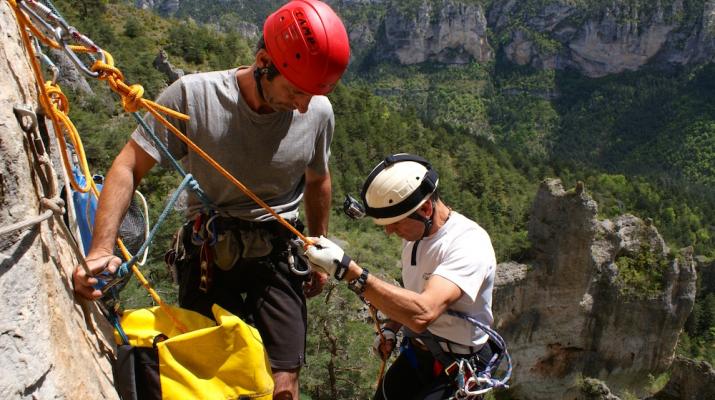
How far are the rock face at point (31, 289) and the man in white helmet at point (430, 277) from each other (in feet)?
3.30

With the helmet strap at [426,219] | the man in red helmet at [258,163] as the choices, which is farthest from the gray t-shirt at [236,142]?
the helmet strap at [426,219]

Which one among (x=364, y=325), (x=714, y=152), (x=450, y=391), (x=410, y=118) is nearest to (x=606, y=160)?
(x=714, y=152)

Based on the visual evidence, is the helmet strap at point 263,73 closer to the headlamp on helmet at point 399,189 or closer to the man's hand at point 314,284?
the headlamp on helmet at point 399,189

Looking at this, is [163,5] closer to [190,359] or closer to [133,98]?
[133,98]

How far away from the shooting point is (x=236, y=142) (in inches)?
102

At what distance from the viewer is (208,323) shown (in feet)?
7.46

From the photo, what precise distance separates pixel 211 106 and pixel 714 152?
101443 mm

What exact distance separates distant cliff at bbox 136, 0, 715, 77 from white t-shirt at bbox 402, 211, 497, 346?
134716 mm

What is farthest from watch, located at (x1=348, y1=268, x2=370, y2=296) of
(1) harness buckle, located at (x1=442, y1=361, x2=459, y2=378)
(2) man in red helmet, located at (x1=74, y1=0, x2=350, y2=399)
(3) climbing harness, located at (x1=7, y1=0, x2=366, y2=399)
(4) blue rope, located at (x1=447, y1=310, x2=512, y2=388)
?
(1) harness buckle, located at (x1=442, y1=361, x2=459, y2=378)

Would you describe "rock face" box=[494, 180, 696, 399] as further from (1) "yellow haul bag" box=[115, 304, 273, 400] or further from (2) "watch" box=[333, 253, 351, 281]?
(1) "yellow haul bag" box=[115, 304, 273, 400]

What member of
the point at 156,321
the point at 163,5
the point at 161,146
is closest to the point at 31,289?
the point at 156,321

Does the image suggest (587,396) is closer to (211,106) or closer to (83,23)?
(211,106)

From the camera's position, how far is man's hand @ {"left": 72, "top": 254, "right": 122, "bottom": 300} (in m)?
1.85

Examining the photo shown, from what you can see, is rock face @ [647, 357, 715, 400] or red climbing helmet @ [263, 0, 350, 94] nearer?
red climbing helmet @ [263, 0, 350, 94]
